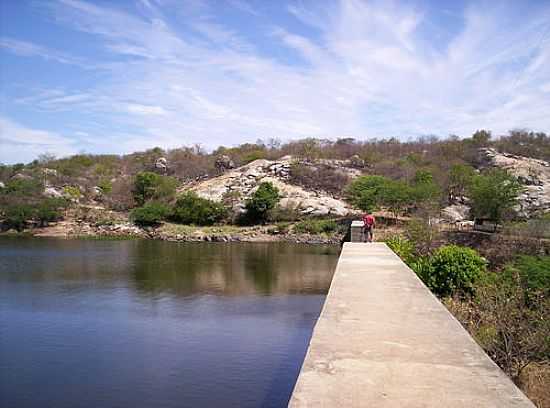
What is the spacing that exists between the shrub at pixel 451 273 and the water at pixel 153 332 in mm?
4226

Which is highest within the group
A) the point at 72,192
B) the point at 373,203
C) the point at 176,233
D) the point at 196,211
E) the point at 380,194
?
the point at 72,192

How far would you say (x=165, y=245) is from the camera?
43531mm

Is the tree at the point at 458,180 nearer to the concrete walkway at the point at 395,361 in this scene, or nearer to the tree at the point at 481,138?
the tree at the point at 481,138

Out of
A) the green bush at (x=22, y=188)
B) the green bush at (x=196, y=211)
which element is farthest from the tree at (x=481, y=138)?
the green bush at (x=22, y=188)

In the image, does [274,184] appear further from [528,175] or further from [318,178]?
[528,175]

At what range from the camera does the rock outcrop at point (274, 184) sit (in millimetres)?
54594

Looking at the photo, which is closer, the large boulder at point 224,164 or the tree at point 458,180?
the tree at point 458,180

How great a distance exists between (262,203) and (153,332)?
3756cm

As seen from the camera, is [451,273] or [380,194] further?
[380,194]

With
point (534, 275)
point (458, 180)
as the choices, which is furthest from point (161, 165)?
point (534, 275)

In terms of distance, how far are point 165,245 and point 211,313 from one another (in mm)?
26770

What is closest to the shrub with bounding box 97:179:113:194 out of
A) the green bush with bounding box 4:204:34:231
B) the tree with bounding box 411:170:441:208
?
the green bush with bounding box 4:204:34:231

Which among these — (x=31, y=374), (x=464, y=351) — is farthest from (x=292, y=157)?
(x=464, y=351)

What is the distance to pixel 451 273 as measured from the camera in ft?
56.6
